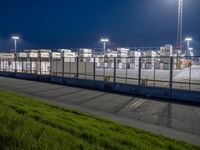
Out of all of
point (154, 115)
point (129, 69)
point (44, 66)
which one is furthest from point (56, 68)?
point (154, 115)

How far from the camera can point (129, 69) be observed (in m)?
25.3

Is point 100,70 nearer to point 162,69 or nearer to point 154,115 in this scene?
point 162,69

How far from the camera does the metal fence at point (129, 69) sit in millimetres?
18594

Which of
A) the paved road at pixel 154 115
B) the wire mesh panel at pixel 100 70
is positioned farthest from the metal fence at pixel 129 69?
the paved road at pixel 154 115

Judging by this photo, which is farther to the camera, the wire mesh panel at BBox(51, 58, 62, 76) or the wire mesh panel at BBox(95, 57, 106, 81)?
the wire mesh panel at BBox(51, 58, 62, 76)

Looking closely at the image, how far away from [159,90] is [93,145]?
1309 cm

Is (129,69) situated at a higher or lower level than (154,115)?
higher

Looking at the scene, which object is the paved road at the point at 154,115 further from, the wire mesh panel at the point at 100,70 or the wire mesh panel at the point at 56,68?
the wire mesh panel at the point at 56,68

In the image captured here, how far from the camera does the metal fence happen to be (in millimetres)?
18594

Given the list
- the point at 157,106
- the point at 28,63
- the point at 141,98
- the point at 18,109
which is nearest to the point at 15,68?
the point at 28,63

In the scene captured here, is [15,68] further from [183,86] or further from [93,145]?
[93,145]

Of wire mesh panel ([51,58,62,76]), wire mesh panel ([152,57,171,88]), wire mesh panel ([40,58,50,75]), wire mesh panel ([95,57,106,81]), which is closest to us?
wire mesh panel ([152,57,171,88])

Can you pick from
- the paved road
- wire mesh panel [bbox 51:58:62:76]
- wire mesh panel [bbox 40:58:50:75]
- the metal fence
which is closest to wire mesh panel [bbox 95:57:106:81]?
the metal fence

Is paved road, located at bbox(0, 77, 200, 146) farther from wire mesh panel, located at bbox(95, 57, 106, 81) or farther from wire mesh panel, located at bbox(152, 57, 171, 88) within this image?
wire mesh panel, located at bbox(95, 57, 106, 81)
